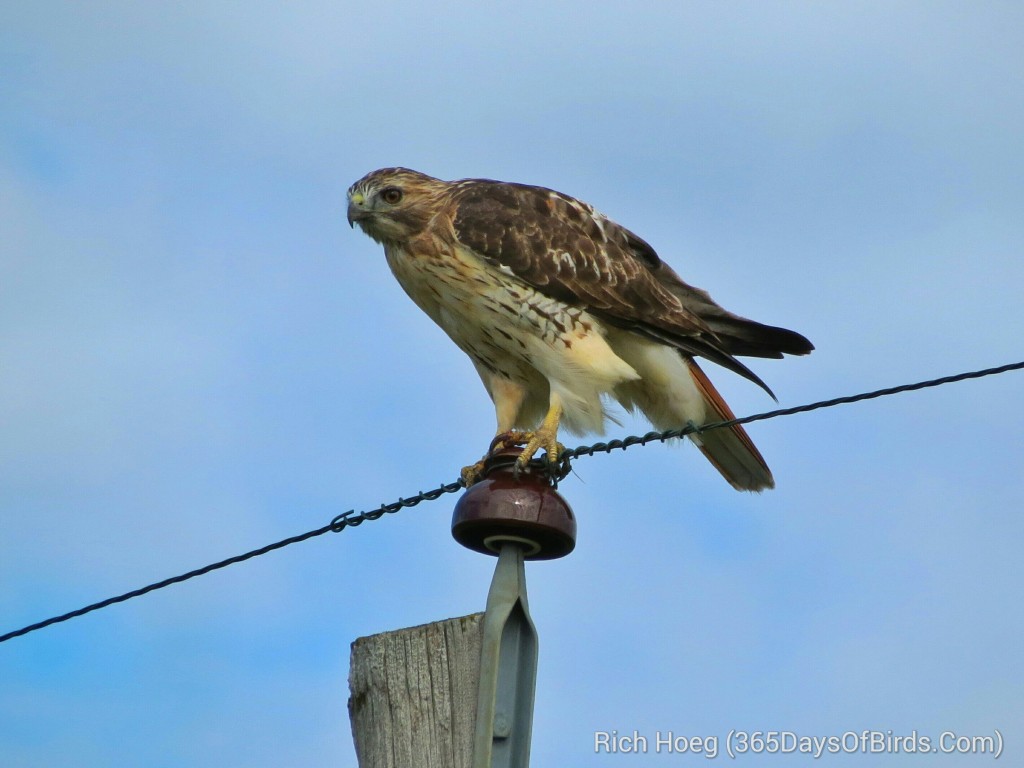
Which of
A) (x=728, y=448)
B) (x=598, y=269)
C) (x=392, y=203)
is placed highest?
(x=392, y=203)

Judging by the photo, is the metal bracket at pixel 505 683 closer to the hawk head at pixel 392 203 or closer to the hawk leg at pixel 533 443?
the hawk leg at pixel 533 443

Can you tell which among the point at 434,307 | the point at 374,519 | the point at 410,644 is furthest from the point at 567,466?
the point at 410,644

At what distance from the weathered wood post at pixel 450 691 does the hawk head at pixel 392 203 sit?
2.79 metres

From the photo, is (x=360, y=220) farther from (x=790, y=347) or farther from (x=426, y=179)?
(x=790, y=347)

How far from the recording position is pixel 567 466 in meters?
4.91

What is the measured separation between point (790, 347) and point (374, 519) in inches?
100

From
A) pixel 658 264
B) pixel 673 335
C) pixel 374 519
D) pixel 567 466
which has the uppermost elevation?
pixel 658 264

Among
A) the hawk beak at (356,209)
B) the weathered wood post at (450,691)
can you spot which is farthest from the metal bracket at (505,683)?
the hawk beak at (356,209)

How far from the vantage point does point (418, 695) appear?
325 centimetres

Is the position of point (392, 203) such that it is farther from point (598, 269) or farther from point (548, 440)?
point (548, 440)

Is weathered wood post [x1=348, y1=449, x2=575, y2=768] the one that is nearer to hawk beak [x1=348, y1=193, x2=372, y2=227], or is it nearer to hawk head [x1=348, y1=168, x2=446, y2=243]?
Result: hawk head [x1=348, y1=168, x2=446, y2=243]

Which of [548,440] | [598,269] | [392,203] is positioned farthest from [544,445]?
[392,203]

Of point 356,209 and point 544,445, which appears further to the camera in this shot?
point 356,209

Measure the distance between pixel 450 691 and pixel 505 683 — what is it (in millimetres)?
133
